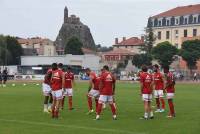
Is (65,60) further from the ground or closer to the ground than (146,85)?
further from the ground

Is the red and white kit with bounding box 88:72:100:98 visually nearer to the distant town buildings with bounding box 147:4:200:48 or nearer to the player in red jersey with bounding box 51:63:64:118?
the player in red jersey with bounding box 51:63:64:118

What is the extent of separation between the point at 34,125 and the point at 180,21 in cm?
13771

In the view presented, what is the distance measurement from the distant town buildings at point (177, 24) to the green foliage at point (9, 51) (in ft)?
123

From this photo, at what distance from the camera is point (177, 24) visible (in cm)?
15412

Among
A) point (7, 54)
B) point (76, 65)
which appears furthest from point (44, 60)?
point (7, 54)

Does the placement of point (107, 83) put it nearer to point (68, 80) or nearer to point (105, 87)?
point (105, 87)

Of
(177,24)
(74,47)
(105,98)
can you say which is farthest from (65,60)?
(105,98)

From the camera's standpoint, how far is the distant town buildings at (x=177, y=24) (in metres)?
150

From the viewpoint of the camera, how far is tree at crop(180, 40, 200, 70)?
11581 centimetres

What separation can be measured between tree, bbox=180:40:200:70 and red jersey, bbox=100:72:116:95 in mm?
95798

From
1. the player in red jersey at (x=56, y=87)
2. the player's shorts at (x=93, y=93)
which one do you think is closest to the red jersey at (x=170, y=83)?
the player's shorts at (x=93, y=93)

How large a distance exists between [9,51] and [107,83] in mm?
127240

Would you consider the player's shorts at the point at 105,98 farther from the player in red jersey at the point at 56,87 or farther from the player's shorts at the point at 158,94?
the player's shorts at the point at 158,94

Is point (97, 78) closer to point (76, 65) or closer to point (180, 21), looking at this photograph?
point (76, 65)
